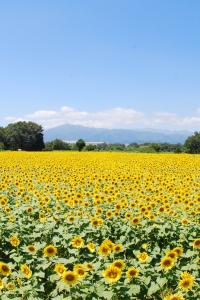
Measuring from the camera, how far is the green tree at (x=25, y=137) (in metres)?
74.2

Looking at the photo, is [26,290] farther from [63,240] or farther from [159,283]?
[159,283]

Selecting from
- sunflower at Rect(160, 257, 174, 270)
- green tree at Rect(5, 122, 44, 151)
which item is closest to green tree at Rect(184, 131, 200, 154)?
green tree at Rect(5, 122, 44, 151)

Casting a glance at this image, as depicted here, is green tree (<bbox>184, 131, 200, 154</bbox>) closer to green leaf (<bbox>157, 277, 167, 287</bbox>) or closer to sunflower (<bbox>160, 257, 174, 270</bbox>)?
green leaf (<bbox>157, 277, 167, 287</bbox>)

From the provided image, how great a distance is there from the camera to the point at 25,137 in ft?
244

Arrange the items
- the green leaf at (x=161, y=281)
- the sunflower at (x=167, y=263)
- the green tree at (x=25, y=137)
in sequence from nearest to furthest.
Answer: the sunflower at (x=167, y=263) → the green leaf at (x=161, y=281) → the green tree at (x=25, y=137)

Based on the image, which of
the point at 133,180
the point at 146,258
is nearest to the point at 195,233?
the point at 146,258

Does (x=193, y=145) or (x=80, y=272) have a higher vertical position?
(x=193, y=145)

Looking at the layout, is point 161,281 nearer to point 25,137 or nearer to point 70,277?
point 70,277

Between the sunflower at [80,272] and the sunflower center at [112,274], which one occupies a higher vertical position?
the sunflower center at [112,274]

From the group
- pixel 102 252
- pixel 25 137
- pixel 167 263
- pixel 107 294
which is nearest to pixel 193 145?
pixel 25 137

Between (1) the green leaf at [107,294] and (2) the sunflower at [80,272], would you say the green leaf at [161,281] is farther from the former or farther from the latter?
(2) the sunflower at [80,272]

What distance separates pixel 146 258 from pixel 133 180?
544 cm

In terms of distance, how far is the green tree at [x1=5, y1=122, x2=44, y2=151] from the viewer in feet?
243

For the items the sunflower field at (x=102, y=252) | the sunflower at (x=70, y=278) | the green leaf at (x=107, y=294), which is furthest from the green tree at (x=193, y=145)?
the sunflower at (x=70, y=278)
